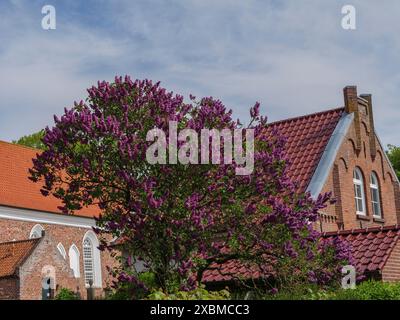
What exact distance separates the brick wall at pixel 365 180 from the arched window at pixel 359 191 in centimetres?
16

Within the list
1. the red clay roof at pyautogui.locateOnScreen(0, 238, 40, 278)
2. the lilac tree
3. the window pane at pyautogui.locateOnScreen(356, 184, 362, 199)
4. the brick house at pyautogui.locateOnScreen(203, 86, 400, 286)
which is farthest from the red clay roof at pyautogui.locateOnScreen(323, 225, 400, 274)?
the red clay roof at pyautogui.locateOnScreen(0, 238, 40, 278)

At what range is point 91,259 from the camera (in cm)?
4978

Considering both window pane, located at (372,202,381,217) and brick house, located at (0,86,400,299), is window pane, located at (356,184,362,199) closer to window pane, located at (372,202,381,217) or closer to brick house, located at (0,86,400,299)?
brick house, located at (0,86,400,299)

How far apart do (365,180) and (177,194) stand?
13.4 meters

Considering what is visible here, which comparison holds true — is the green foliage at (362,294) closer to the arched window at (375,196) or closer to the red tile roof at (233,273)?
the red tile roof at (233,273)

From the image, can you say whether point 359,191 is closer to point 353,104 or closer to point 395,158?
point 353,104

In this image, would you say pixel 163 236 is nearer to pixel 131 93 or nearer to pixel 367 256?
pixel 131 93

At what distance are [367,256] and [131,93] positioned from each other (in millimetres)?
7520

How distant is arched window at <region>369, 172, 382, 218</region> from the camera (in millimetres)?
27330

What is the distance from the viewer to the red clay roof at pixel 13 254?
34719 mm

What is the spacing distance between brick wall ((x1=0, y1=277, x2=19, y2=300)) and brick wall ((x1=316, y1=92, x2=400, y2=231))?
17.2 metres

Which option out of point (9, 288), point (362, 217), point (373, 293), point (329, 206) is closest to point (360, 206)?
point (362, 217)

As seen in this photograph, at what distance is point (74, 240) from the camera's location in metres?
47.8

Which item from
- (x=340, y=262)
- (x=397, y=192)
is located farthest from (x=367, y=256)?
(x=397, y=192)
